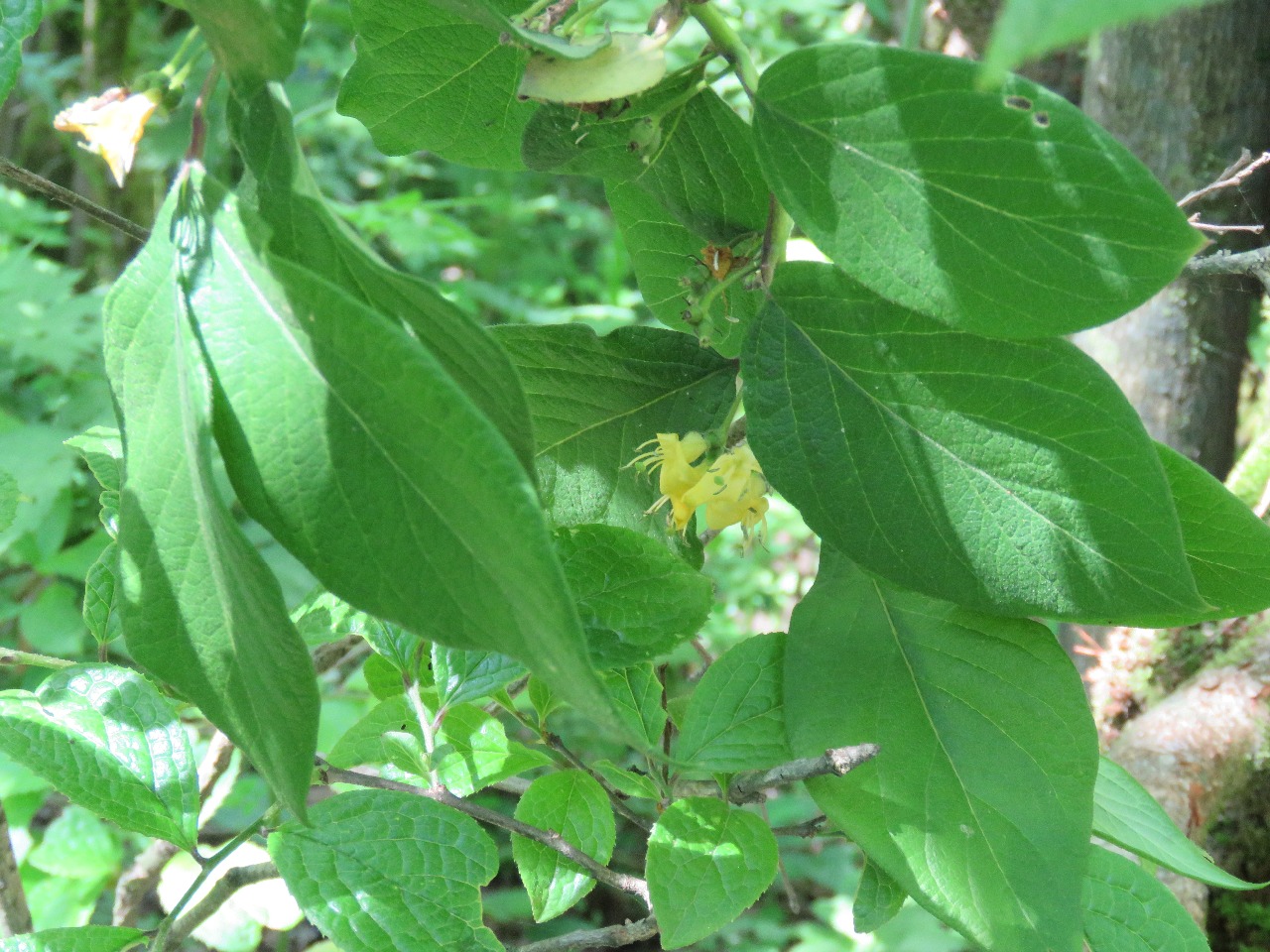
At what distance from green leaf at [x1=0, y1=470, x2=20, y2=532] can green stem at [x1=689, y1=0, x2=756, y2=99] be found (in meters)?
0.31

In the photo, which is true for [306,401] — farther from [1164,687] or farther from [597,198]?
[597,198]

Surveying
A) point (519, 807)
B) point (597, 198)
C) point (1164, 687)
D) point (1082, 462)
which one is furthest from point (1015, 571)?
point (597, 198)

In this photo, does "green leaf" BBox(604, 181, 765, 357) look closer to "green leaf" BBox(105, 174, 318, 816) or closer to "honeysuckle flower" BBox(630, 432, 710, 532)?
"honeysuckle flower" BBox(630, 432, 710, 532)

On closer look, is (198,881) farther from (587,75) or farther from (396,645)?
(587,75)

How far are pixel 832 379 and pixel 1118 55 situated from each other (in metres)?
0.85

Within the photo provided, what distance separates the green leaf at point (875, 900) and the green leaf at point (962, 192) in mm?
187

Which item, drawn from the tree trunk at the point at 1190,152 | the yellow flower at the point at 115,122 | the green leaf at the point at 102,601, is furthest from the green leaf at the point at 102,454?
the tree trunk at the point at 1190,152

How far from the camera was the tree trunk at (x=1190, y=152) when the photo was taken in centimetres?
94

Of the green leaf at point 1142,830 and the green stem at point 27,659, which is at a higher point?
the green stem at point 27,659


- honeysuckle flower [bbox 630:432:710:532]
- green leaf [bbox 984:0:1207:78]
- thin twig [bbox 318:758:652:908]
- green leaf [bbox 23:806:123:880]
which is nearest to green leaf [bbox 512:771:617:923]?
thin twig [bbox 318:758:652:908]

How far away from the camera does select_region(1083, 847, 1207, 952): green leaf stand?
365 mm

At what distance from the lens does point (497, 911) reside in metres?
1.39

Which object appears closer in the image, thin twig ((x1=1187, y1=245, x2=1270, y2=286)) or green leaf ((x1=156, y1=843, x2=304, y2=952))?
thin twig ((x1=1187, y1=245, x2=1270, y2=286))

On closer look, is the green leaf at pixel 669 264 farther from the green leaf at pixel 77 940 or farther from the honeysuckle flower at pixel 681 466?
the green leaf at pixel 77 940
